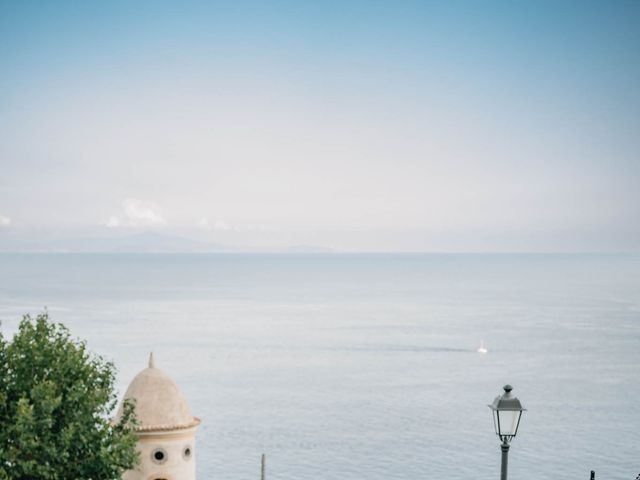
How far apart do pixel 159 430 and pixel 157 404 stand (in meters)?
0.71

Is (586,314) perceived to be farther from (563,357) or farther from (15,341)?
(15,341)

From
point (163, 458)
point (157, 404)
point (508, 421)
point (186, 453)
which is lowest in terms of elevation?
point (163, 458)

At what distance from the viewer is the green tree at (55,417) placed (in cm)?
2438

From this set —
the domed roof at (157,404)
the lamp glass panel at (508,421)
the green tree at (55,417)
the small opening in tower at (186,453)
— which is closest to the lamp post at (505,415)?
the lamp glass panel at (508,421)

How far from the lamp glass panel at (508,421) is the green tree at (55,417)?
11561 mm

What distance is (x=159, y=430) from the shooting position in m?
27.1

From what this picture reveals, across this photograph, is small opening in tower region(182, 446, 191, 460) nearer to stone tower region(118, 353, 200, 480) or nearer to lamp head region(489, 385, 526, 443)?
stone tower region(118, 353, 200, 480)

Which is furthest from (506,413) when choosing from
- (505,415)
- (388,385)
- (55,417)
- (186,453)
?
(388,385)

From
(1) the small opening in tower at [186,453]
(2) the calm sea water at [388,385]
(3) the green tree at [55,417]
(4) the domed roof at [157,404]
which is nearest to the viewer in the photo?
(3) the green tree at [55,417]

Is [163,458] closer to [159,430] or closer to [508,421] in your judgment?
[159,430]

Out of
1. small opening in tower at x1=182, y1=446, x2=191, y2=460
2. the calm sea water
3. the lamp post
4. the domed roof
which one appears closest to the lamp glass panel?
the lamp post

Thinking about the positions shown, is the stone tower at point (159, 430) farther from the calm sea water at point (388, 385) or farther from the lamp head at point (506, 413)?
the calm sea water at point (388, 385)

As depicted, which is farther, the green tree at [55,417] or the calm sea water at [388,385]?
the calm sea water at [388,385]

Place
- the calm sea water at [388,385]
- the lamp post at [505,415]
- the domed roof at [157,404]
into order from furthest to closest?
the calm sea water at [388,385] < the domed roof at [157,404] < the lamp post at [505,415]
